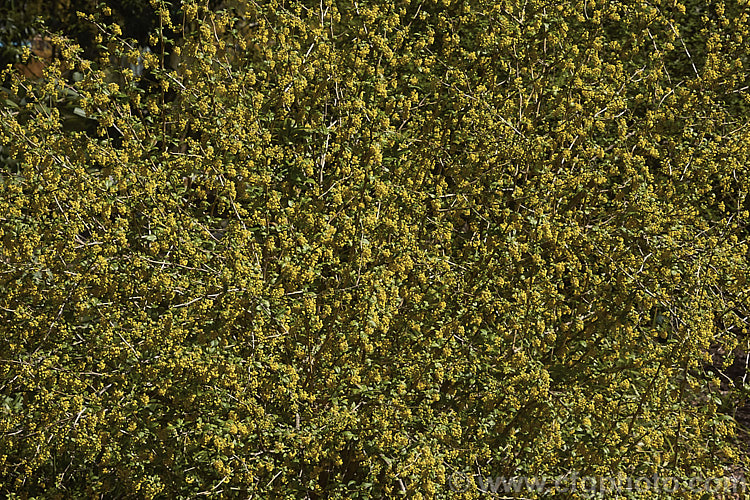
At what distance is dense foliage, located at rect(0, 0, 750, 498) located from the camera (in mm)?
3482

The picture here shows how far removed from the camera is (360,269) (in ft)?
11.6

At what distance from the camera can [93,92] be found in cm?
391

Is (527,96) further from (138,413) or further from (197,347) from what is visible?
(138,413)

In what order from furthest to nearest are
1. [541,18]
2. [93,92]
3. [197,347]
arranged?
[541,18], [93,92], [197,347]

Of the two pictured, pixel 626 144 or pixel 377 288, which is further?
pixel 626 144

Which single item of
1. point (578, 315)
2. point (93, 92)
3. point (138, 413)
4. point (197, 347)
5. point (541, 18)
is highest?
point (541, 18)

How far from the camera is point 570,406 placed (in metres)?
3.68

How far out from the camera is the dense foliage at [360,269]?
11.4 feet

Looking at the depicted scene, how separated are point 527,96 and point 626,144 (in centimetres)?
53

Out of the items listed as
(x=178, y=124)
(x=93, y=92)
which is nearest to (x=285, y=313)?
(x=178, y=124)

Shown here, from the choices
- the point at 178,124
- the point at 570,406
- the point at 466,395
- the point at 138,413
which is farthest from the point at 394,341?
the point at 178,124

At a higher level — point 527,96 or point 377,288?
point 527,96

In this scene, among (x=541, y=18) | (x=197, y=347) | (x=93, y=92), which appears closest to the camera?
(x=197, y=347)

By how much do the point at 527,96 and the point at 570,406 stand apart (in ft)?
5.02
